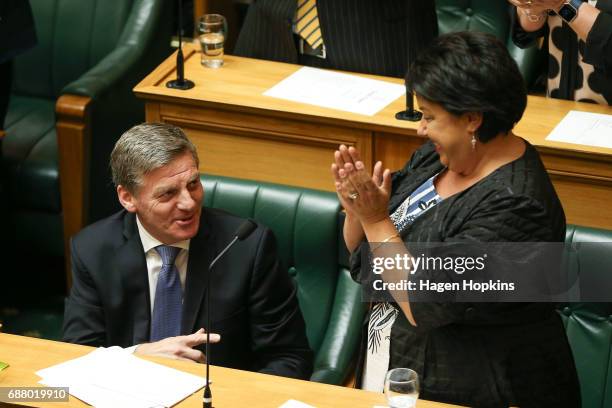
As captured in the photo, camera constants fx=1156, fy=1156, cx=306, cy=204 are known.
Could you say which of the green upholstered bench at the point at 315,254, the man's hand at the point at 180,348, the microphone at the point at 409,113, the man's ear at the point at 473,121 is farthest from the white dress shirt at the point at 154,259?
the microphone at the point at 409,113

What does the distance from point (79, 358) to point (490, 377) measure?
93cm

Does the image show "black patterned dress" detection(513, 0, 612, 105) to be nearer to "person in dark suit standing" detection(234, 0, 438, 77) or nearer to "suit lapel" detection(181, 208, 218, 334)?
"person in dark suit standing" detection(234, 0, 438, 77)

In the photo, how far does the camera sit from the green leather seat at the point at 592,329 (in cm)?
295

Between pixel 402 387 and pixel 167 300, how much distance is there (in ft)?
2.67

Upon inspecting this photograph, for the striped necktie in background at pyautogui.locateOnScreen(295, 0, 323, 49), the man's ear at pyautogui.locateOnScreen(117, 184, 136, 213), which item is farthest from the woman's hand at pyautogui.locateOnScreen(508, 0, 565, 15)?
the man's ear at pyautogui.locateOnScreen(117, 184, 136, 213)

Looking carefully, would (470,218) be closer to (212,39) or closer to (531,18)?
(531,18)

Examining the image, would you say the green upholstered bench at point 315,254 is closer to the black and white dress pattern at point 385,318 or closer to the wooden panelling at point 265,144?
the black and white dress pattern at point 385,318

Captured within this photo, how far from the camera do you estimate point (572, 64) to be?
377cm

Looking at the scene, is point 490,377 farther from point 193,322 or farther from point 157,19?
point 157,19

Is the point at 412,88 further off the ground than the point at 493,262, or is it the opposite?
the point at 412,88

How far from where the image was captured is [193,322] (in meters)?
2.90

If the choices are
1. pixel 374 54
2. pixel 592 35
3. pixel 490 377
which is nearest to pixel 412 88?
pixel 490 377

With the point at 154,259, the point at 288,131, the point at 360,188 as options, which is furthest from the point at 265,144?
the point at 360,188

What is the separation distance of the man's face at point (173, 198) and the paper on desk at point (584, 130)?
1.26 meters
